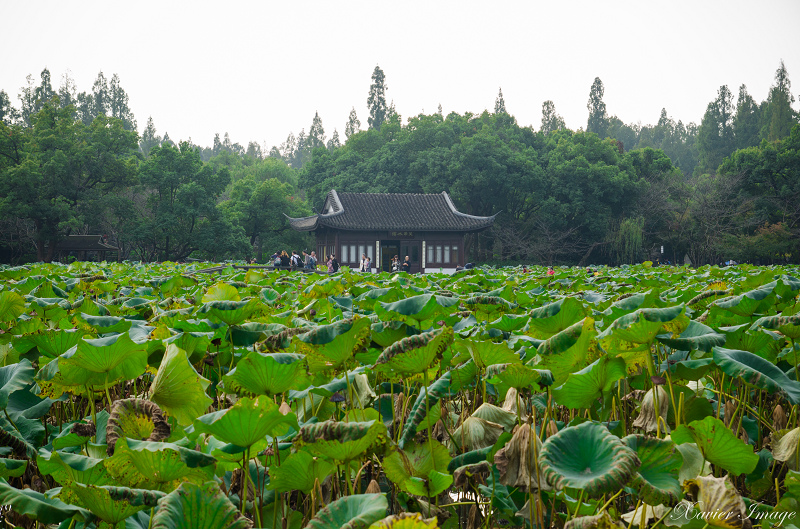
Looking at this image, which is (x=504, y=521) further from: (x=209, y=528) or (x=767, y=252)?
(x=767, y=252)

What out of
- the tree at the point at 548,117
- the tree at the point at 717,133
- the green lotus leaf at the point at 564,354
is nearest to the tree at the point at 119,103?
the tree at the point at 548,117

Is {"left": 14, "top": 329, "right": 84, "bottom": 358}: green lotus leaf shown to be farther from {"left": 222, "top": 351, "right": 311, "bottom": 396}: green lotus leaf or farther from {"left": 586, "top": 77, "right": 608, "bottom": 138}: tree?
{"left": 586, "top": 77, "right": 608, "bottom": 138}: tree

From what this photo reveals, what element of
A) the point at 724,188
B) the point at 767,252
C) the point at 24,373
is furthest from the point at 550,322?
the point at 724,188

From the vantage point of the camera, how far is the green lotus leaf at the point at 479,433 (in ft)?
3.47

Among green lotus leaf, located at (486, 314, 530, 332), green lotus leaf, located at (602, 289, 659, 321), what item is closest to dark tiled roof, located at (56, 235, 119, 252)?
green lotus leaf, located at (486, 314, 530, 332)

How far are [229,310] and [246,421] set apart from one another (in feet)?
2.53

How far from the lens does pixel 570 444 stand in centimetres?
82

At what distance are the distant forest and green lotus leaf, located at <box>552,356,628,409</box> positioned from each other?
72.7 feet

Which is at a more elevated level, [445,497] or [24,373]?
[24,373]

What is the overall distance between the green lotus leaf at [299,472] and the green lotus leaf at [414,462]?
0.10 m

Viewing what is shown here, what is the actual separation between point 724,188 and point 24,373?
28.5 meters

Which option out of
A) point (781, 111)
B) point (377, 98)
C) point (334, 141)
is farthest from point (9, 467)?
point (334, 141)

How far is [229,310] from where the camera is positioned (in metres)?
1.50

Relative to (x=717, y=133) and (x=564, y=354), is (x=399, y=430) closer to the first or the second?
(x=564, y=354)
